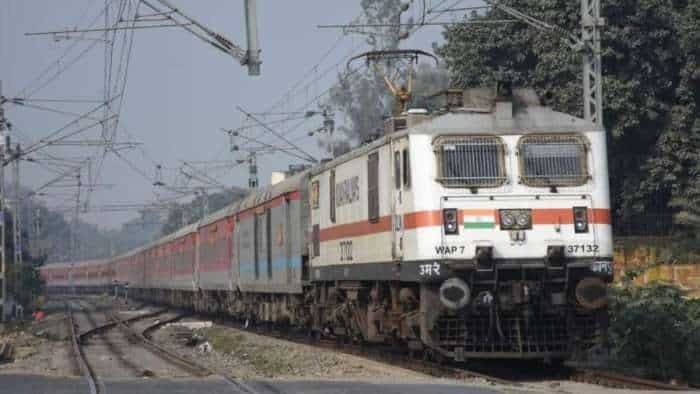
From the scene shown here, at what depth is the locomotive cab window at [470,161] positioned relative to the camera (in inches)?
646

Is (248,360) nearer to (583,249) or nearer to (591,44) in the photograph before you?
(583,249)

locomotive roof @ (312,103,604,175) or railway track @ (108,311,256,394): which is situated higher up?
locomotive roof @ (312,103,604,175)

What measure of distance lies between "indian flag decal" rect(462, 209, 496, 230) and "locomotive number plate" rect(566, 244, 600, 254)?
1.13 metres

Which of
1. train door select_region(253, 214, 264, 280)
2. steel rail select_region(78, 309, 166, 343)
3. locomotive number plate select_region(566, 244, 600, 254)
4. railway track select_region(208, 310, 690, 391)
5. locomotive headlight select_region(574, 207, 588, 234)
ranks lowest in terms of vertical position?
railway track select_region(208, 310, 690, 391)

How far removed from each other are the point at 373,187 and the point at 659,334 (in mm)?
4964

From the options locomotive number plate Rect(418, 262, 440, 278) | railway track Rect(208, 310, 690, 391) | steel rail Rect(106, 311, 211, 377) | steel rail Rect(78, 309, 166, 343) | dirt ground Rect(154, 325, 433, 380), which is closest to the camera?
railway track Rect(208, 310, 690, 391)

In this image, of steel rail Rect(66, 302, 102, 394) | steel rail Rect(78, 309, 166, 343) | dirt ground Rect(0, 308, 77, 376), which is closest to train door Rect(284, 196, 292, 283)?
steel rail Rect(66, 302, 102, 394)

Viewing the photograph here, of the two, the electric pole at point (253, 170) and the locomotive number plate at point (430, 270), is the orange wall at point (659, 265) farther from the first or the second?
the electric pole at point (253, 170)

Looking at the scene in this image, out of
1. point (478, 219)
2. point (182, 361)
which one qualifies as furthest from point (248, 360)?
point (478, 219)

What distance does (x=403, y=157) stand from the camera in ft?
55.3

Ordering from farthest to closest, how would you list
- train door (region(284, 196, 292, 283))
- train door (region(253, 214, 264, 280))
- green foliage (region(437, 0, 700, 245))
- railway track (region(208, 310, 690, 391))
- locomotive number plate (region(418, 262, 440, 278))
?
green foliage (region(437, 0, 700, 245)) < train door (region(253, 214, 264, 280)) < train door (region(284, 196, 292, 283)) < locomotive number plate (region(418, 262, 440, 278)) < railway track (region(208, 310, 690, 391))

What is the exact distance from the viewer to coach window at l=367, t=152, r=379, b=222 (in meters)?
18.4

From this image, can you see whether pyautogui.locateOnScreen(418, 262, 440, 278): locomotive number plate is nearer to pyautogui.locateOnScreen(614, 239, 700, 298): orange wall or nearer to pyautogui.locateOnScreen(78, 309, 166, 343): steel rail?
pyautogui.locateOnScreen(614, 239, 700, 298): orange wall

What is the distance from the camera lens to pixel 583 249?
53.6 feet
